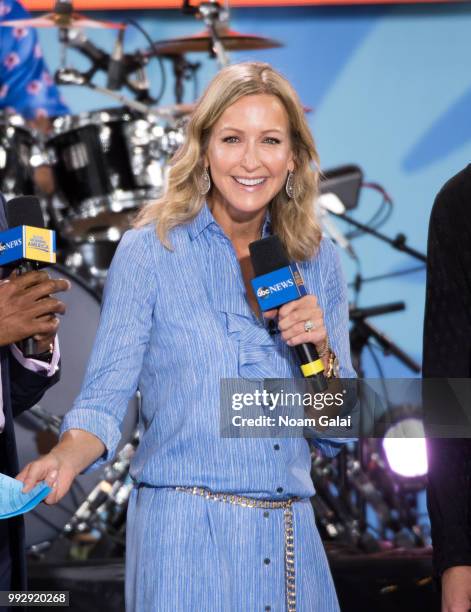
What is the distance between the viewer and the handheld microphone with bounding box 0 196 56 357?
2025 mm

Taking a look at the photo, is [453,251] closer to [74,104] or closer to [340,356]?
[340,356]

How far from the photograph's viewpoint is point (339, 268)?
89.6 inches

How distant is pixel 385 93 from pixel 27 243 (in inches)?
165

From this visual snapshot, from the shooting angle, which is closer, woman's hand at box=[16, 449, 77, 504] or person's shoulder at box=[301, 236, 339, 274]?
woman's hand at box=[16, 449, 77, 504]

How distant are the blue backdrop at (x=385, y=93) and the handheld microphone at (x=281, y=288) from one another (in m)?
3.89

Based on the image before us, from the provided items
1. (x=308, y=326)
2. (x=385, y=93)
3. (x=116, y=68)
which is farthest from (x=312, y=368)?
(x=385, y=93)

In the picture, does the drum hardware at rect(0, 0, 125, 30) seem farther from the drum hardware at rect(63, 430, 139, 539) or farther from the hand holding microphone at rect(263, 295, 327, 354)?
the hand holding microphone at rect(263, 295, 327, 354)

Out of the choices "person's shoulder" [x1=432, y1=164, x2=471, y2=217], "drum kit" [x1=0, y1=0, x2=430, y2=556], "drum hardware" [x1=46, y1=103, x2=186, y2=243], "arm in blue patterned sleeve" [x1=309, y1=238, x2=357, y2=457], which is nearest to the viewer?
"person's shoulder" [x1=432, y1=164, x2=471, y2=217]

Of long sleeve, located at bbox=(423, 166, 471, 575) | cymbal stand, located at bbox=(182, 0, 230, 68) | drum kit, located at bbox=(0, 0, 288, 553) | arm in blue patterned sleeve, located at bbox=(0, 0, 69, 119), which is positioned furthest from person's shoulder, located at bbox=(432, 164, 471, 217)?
arm in blue patterned sleeve, located at bbox=(0, 0, 69, 119)

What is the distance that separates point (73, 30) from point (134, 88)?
48 centimetres

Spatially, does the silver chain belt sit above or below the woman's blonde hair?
below

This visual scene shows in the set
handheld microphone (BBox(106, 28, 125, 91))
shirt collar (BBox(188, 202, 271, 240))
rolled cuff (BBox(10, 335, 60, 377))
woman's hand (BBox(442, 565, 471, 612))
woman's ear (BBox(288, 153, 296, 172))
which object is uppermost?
handheld microphone (BBox(106, 28, 125, 91))

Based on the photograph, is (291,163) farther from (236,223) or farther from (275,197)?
(236,223)

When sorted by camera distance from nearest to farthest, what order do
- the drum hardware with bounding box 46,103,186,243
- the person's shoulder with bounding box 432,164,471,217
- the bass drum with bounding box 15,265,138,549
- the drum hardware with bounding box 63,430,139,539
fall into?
the person's shoulder with bounding box 432,164,471,217 < the bass drum with bounding box 15,265,138,549 < the drum hardware with bounding box 63,430,139,539 < the drum hardware with bounding box 46,103,186,243
